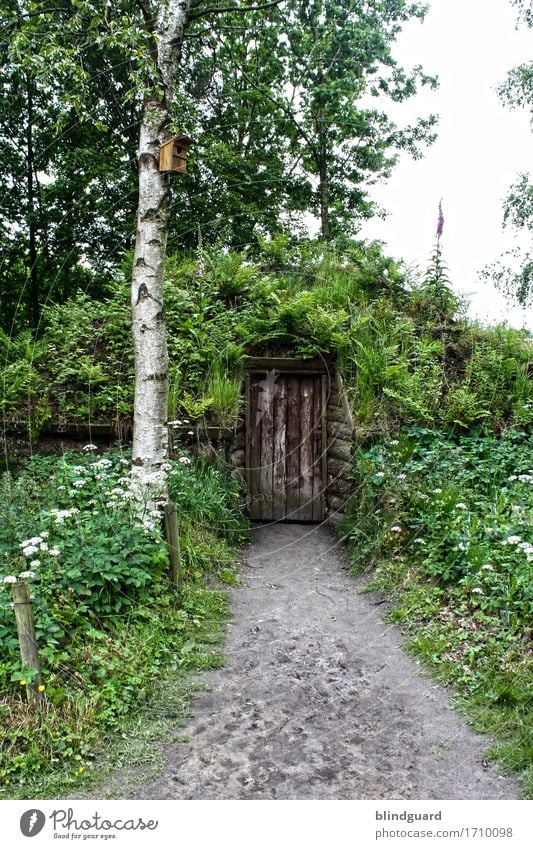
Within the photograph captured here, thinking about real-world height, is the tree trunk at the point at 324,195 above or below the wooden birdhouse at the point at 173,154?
above

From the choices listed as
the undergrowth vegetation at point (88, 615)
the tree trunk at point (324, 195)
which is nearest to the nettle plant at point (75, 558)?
the undergrowth vegetation at point (88, 615)

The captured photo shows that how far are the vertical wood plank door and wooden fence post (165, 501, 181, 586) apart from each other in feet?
11.1

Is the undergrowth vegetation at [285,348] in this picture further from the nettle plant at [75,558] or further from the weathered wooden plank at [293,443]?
the nettle plant at [75,558]

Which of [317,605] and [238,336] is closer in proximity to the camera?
[317,605]

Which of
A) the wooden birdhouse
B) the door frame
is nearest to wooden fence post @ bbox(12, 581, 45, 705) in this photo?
the wooden birdhouse

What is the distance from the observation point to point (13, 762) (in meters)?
3.21

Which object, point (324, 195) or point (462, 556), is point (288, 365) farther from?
point (324, 195)

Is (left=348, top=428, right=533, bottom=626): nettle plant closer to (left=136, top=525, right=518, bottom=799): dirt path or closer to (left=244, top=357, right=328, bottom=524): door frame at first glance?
(left=136, top=525, right=518, bottom=799): dirt path

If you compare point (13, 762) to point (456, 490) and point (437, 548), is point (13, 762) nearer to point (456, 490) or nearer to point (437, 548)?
point (437, 548)

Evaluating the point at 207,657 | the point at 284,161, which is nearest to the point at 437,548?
the point at 207,657

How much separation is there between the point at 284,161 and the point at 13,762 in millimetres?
15048

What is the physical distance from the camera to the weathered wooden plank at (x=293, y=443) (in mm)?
8523

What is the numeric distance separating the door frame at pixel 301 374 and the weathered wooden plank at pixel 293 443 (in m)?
0.22
